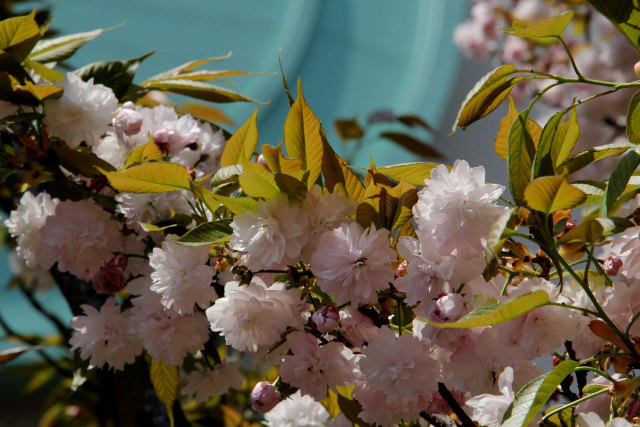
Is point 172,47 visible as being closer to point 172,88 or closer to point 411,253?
point 172,88

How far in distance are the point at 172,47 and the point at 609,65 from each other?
3.71 m

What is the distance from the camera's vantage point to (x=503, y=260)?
40 cm

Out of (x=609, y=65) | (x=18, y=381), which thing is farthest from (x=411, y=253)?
(x=18, y=381)

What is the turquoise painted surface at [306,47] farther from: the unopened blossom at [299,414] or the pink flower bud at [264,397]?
the pink flower bud at [264,397]

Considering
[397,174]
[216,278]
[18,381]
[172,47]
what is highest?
[397,174]

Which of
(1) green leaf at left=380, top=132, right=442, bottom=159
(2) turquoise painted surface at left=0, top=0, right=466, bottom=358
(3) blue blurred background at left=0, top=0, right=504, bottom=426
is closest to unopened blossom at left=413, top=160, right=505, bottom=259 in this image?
(1) green leaf at left=380, top=132, right=442, bottom=159

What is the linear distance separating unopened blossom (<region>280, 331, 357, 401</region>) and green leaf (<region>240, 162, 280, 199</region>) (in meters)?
0.09

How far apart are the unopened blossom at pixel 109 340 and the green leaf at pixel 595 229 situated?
1.20 ft

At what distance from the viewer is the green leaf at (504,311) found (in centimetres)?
32

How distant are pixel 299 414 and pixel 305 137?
24cm

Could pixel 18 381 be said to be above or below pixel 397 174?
below

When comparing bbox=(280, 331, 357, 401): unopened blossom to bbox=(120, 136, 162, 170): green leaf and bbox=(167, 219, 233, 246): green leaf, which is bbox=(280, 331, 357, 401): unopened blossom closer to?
bbox=(167, 219, 233, 246): green leaf

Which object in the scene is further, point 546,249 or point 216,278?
point 216,278

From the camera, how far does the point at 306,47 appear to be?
161 inches
